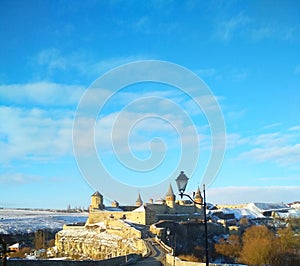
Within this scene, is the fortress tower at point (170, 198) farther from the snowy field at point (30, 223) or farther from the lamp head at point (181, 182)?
the lamp head at point (181, 182)

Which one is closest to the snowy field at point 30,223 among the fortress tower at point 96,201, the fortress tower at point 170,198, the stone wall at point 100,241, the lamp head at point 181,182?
the fortress tower at point 96,201

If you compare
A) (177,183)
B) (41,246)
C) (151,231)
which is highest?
(177,183)

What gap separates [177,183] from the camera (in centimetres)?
941

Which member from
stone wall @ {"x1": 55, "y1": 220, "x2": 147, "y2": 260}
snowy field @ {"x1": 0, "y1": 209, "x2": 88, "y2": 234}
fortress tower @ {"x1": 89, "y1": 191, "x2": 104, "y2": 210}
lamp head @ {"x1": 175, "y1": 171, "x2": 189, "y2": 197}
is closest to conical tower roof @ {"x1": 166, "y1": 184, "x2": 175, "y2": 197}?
fortress tower @ {"x1": 89, "y1": 191, "x2": 104, "y2": 210}

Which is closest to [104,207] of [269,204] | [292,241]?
[292,241]

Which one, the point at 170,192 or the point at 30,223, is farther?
the point at 30,223

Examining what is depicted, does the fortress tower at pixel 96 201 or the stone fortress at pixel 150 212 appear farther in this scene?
the fortress tower at pixel 96 201

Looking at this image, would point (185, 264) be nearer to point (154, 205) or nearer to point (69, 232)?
point (69, 232)

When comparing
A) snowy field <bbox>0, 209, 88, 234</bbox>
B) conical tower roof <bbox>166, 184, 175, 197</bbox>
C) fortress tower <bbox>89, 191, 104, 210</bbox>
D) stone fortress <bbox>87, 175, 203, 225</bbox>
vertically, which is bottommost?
snowy field <bbox>0, 209, 88, 234</bbox>

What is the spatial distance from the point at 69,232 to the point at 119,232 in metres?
11.2

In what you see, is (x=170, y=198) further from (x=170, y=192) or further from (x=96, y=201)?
(x=96, y=201)

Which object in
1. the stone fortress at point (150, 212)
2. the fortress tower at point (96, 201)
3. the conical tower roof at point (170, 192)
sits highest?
the conical tower roof at point (170, 192)

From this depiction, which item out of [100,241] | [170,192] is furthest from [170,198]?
[100,241]

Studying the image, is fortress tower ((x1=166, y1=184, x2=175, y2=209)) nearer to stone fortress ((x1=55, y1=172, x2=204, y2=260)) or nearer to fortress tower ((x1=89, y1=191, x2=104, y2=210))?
stone fortress ((x1=55, y1=172, x2=204, y2=260))
